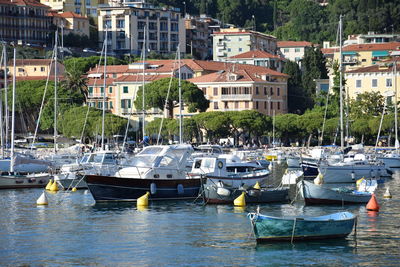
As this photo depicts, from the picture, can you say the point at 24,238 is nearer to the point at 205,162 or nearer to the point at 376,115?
the point at 205,162

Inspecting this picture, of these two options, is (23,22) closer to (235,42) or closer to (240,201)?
(235,42)

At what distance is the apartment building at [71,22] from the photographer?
18912 centimetres

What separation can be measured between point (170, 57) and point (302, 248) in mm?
144770

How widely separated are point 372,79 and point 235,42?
5969cm

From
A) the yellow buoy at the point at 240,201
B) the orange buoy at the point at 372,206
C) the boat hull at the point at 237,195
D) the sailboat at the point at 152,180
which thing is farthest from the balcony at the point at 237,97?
the orange buoy at the point at 372,206

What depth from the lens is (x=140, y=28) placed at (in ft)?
614

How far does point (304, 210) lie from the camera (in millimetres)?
49656

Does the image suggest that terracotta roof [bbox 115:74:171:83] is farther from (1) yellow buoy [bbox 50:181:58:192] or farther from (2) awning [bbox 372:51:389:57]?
(1) yellow buoy [bbox 50:181:58:192]

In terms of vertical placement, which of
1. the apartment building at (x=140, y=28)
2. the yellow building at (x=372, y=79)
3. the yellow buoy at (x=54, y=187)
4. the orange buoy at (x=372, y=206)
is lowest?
the yellow buoy at (x=54, y=187)

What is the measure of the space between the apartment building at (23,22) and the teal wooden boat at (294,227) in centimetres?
14462

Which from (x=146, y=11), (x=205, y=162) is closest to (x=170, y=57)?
(x=146, y=11)

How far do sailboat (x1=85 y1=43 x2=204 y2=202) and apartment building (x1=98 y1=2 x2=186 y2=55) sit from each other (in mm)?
127120

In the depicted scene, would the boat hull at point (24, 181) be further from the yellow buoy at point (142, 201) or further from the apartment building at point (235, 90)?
the apartment building at point (235, 90)

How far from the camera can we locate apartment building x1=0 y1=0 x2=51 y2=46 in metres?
181
